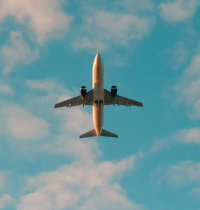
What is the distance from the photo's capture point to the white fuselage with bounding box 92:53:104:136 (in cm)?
6344

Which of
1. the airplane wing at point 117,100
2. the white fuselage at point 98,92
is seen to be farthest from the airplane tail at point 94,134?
the airplane wing at point 117,100

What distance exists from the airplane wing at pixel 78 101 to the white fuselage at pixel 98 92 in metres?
3.30

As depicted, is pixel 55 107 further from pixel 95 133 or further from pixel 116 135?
pixel 116 135

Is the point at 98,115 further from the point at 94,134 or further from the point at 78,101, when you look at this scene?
the point at 94,134

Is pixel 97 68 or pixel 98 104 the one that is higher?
pixel 97 68

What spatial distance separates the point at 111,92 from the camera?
67.3 metres

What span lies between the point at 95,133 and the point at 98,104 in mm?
9049

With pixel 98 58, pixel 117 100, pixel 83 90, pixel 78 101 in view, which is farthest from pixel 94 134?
pixel 98 58

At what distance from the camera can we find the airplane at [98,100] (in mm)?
63750

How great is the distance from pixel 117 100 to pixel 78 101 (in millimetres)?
8350

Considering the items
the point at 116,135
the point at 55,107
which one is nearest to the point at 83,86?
the point at 55,107

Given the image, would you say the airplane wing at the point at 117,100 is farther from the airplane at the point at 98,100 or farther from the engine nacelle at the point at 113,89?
the engine nacelle at the point at 113,89

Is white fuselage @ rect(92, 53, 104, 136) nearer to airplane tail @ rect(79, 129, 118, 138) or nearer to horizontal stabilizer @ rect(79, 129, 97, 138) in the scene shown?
horizontal stabilizer @ rect(79, 129, 97, 138)

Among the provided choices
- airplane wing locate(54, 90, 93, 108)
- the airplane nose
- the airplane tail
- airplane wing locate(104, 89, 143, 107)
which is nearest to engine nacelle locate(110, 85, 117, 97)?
airplane wing locate(104, 89, 143, 107)
